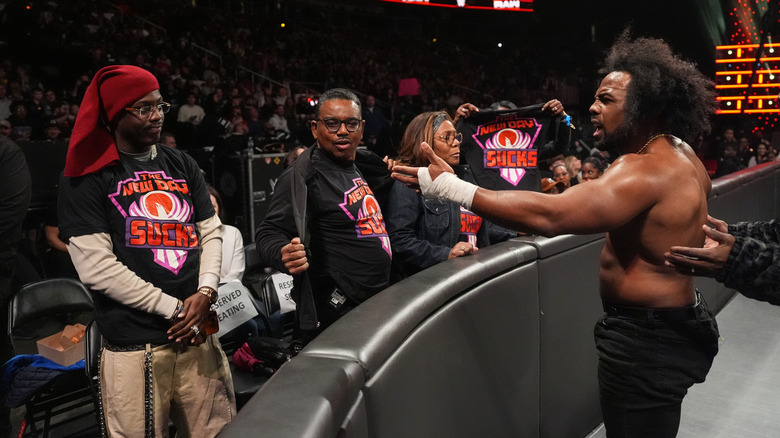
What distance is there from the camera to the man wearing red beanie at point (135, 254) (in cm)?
193

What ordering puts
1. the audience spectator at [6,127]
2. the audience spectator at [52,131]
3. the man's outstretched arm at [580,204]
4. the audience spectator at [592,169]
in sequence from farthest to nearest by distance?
the audience spectator at [52,131], the audience spectator at [6,127], the audience spectator at [592,169], the man's outstretched arm at [580,204]

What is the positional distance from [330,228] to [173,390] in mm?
836

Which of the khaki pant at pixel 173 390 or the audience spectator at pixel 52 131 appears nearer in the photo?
the khaki pant at pixel 173 390

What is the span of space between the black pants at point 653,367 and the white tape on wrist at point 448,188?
646 mm

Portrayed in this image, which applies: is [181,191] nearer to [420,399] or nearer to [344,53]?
[420,399]

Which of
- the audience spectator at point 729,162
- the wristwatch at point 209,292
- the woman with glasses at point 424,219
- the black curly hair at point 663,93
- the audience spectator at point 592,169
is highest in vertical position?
the black curly hair at point 663,93

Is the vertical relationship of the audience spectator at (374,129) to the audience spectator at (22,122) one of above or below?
below

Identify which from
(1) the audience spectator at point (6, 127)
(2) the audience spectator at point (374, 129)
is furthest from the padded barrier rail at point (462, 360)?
(2) the audience spectator at point (374, 129)

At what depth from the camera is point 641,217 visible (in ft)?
5.90

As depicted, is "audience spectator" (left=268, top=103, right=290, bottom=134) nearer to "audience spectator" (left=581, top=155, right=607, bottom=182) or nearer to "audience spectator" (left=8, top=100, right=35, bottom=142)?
"audience spectator" (left=8, top=100, right=35, bottom=142)

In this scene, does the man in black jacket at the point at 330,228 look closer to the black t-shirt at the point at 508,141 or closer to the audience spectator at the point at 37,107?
the black t-shirt at the point at 508,141

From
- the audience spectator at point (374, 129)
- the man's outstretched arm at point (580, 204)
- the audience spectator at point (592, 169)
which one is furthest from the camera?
the audience spectator at point (374, 129)

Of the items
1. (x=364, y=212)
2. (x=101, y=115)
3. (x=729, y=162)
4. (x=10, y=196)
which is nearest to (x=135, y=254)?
(x=101, y=115)

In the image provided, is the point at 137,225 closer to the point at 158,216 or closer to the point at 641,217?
the point at 158,216
